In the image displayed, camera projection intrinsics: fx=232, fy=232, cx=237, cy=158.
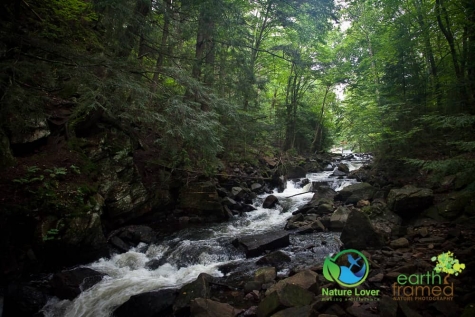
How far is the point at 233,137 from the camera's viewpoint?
46.8ft

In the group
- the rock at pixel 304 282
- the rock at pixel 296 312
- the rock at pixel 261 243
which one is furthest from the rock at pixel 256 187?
the rock at pixel 296 312

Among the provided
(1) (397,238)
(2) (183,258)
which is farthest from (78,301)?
(1) (397,238)

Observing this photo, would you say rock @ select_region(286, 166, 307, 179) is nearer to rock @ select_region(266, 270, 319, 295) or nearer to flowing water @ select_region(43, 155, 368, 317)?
flowing water @ select_region(43, 155, 368, 317)

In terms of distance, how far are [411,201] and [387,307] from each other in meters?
5.79

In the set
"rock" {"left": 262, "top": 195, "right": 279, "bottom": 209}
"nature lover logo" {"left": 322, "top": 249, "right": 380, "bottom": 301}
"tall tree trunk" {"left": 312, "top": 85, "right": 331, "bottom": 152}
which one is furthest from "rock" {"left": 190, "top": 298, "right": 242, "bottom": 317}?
"tall tree trunk" {"left": 312, "top": 85, "right": 331, "bottom": 152}

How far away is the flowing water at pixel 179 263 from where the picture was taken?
509 cm

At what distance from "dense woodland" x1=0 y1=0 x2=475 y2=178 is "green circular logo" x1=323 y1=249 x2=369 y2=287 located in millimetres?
2909

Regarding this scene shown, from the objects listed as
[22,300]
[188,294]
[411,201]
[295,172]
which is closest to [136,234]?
[22,300]

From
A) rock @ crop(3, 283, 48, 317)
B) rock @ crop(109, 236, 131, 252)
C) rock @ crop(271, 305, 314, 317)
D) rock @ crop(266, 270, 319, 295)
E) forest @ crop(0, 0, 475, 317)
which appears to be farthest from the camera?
rock @ crop(109, 236, 131, 252)

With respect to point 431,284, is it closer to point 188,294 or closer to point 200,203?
point 188,294

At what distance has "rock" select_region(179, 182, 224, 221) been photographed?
34.2 ft

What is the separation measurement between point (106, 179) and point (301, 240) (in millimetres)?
7070

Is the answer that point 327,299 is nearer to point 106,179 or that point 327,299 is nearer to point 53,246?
point 53,246

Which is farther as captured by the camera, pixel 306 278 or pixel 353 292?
pixel 306 278
